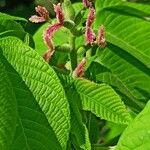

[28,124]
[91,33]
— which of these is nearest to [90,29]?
[91,33]

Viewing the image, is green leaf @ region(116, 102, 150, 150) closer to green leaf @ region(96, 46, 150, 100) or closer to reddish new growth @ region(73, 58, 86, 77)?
reddish new growth @ region(73, 58, 86, 77)

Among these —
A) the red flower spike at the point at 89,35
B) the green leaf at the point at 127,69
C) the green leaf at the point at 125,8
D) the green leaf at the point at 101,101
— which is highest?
the red flower spike at the point at 89,35

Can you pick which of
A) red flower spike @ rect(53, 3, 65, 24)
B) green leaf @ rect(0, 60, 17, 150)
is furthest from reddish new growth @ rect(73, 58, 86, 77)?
green leaf @ rect(0, 60, 17, 150)

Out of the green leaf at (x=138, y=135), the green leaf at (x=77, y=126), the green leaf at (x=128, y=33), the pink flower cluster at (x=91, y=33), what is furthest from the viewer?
the green leaf at (x=128, y=33)

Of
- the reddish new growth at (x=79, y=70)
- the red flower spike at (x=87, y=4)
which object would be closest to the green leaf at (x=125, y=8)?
the red flower spike at (x=87, y=4)

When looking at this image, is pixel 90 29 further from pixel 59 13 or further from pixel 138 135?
pixel 138 135

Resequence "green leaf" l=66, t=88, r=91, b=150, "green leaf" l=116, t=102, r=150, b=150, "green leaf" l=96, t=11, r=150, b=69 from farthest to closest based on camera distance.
A: "green leaf" l=96, t=11, r=150, b=69 → "green leaf" l=66, t=88, r=91, b=150 → "green leaf" l=116, t=102, r=150, b=150

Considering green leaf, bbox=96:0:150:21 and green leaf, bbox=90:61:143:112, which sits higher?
green leaf, bbox=96:0:150:21

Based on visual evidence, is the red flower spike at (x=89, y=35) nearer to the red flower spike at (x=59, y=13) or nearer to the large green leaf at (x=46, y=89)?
the red flower spike at (x=59, y=13)
